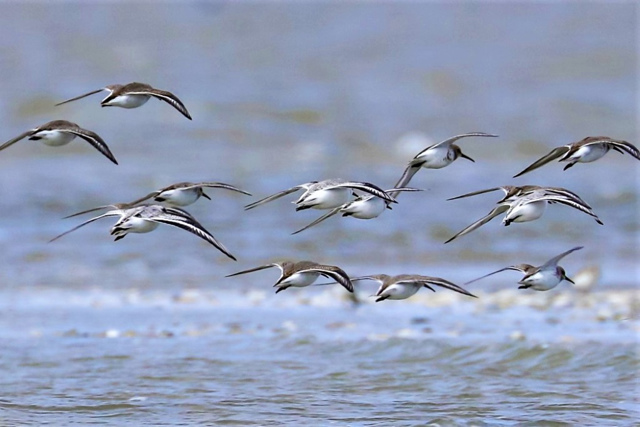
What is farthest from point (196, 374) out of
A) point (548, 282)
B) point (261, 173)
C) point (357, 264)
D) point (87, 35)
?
point (87, 35)

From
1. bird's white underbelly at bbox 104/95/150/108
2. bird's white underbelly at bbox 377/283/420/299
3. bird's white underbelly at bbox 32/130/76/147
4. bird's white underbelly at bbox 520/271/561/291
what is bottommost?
bird's white underbelly at bbox 377/283/420/299

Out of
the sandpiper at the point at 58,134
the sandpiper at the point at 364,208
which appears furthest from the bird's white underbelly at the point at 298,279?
the sandpiper at the point at 58,134

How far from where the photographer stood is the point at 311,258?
13148 mm

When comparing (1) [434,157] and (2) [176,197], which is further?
(1) [434,157]

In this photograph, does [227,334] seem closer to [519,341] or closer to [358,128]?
[519,341]

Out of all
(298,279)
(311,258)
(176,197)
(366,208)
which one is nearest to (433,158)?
(366,208)

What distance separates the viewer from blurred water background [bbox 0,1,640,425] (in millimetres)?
7812

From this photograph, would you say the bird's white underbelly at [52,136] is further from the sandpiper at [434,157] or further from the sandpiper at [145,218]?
the sandpiper at [434,157]

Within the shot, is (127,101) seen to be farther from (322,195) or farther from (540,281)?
(540,281)

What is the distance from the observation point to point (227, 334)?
949cm

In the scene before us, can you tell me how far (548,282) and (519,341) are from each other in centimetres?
233

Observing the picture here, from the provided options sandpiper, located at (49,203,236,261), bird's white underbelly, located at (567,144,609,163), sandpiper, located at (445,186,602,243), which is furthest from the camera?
bird's white underbelly, located at (567,144,609,163)

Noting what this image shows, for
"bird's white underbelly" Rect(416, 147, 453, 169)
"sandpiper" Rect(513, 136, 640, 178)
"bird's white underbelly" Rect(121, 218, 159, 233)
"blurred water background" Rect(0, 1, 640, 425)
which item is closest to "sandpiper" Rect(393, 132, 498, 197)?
"bird's white underbelly" Rect(416, 147, 453, 169)

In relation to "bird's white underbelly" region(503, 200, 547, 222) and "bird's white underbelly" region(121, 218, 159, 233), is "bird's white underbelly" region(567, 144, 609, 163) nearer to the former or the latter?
"bird's white underbelly" region(503, 200, 547, 222)
